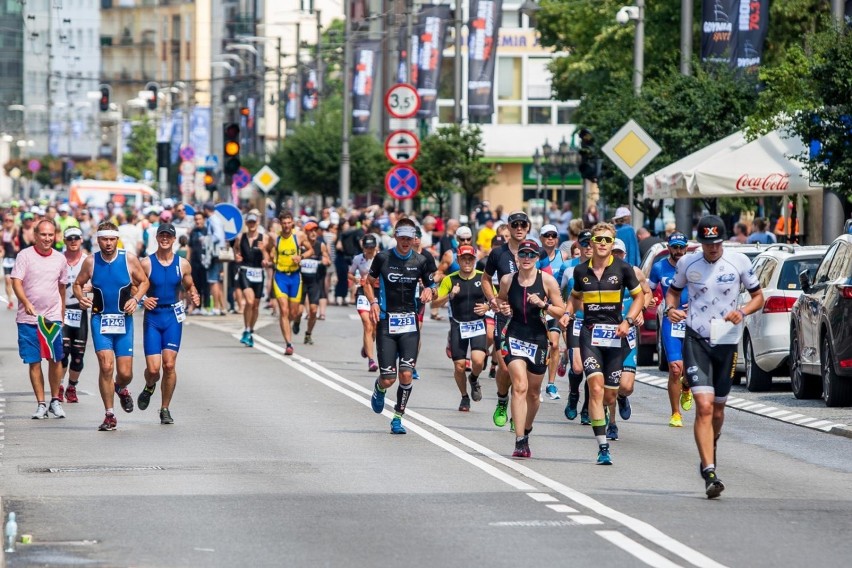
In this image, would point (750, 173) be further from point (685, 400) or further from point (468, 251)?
point (685, 400)

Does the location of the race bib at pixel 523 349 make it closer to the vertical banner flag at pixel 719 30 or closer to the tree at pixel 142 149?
the vertical banner flag at pixel 719 30

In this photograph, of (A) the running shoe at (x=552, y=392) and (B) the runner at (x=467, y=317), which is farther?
(A) the running shoe at (x=552, y=392)

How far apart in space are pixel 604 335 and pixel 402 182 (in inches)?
884

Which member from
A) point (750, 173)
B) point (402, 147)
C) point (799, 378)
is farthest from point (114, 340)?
point (402, 147)

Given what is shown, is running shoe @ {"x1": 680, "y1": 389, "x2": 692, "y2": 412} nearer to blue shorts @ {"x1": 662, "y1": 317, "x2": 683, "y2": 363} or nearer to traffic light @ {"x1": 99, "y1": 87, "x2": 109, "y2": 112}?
blue shorts @ {"x1": 662, "y1": 317, "x2": 683, "y2": 363}

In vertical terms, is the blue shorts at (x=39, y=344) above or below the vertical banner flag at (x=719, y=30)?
below

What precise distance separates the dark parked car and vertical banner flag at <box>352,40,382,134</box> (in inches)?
1303

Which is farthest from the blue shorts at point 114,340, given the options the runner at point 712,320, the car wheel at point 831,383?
the car wheel at point 831,383

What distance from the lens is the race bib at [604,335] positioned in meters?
15.1

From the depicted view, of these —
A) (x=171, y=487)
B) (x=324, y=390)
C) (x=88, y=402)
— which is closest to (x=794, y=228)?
(x=324, y=390)

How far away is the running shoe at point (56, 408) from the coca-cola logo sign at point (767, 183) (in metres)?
12.9

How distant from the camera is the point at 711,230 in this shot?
1316cm

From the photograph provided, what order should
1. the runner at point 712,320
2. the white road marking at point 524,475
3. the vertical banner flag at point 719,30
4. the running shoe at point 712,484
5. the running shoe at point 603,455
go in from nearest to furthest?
1. the white road marking at point 524,475
2. the running shoe at point 712,484
3. the runner at point 712,320
4. the running shoe at point 603,455
5. the vertical banner flag at point 719,30

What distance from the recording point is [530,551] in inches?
402
